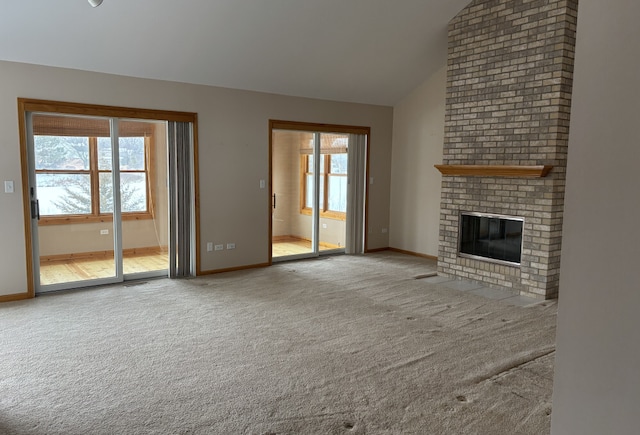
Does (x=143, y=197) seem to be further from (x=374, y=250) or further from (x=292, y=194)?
(x=374, y=250)

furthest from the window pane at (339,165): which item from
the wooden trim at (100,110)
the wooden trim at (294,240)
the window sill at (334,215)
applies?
the wooden trim at (100,110)

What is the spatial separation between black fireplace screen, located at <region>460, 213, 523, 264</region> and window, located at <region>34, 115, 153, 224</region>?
427 centimetres

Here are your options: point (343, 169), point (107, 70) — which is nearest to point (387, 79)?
point (343, 169)

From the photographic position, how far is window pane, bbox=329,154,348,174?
8.05 metres

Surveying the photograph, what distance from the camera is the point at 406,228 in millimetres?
8391

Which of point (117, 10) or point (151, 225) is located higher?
point (117, 10)

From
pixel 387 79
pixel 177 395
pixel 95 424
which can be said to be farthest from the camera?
pixel 387 79

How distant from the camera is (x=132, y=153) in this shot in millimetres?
6000

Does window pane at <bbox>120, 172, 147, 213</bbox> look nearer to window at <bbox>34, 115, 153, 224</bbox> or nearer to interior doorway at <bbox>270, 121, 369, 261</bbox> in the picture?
window at <bbox>34, 115, 153, 224</bbox>

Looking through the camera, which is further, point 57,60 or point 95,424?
point 57,60

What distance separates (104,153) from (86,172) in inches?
12.3

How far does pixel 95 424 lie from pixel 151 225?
3.74 metres

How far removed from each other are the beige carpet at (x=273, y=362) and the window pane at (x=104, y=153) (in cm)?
151

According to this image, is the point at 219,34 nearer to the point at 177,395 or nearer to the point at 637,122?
the point at 177,395
